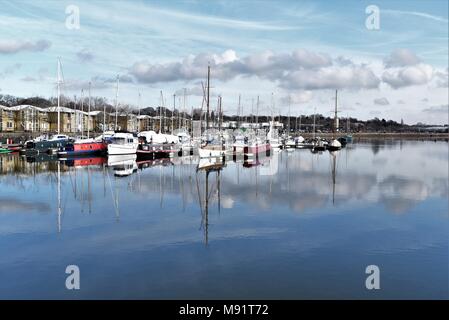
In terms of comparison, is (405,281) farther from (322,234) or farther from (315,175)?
(315,175)

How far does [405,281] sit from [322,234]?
224 inches

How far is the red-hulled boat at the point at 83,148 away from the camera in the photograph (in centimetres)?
5598

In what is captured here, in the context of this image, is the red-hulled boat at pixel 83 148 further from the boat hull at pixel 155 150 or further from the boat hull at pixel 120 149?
the boat hull at pixel 155 150

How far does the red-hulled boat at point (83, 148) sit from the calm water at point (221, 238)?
2159 cm

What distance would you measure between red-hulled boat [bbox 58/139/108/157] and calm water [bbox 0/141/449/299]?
21.6 meters

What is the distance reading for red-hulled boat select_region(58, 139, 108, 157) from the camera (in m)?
56.0

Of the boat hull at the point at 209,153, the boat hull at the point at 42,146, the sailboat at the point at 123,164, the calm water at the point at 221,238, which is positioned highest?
the boat hull at the point at 42,146

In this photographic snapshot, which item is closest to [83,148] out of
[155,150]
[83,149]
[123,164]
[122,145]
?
[83,149]

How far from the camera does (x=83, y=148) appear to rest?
57000 millimetres

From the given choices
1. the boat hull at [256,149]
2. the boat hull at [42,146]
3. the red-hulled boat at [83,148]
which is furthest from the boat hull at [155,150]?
the boat hull at [42,146]

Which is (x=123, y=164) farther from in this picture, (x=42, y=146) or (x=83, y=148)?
(x=42, y=146)

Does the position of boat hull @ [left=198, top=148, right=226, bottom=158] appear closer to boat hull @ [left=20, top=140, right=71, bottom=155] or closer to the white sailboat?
the white sailboat

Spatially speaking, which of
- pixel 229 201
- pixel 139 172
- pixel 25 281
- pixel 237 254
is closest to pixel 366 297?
pixel 237 254

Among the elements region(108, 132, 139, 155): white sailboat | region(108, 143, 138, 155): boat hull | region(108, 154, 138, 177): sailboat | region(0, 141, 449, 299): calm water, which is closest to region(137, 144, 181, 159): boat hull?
region(108, 132, 139, 155): white sailboat
